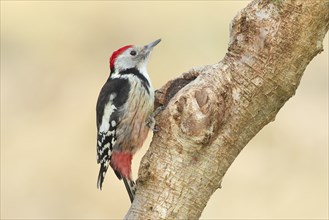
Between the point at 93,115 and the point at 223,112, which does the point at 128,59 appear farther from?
the point at 93,115

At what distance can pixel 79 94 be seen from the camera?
9.76 m

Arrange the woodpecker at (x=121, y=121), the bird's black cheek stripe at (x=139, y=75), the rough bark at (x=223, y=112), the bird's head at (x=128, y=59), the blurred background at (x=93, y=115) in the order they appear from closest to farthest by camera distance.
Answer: the rough bark at (x=223, y=112) < the woodpecker at (x=121, y=121) < the bird's black cheek stripe at (x=139, y=75) < the bird's head at (x=128, y=59) < the blurred background at (x=93, y=115)

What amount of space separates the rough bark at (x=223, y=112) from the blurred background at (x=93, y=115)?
4.57 m

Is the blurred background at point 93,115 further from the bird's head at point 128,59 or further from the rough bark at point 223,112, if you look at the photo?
the rough bark at point 223,112

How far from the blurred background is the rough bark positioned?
457cm

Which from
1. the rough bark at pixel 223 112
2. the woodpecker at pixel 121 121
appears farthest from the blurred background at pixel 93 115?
the rough bark at pixel 223 112

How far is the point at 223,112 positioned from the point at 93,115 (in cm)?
591

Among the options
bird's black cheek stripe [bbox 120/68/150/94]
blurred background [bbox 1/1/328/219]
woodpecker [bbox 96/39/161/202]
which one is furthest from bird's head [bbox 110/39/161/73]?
blurred background [bbox 1/1/328/219]

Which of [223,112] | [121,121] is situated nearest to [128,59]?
[121,121]

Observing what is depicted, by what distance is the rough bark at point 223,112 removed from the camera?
3.60m

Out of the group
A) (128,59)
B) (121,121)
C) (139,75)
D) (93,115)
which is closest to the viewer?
(121,121)

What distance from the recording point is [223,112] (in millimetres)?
3676

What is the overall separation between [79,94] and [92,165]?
3.98 ft

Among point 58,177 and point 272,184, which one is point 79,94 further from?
point 272,184
